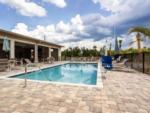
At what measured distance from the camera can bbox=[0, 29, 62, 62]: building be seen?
13.6m

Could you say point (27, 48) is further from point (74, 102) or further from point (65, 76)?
point (74, 102)

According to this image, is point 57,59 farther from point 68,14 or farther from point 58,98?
point 58,98

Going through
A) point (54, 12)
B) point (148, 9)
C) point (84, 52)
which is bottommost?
point (84, 52)

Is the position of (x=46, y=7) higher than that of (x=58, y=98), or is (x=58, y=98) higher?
(x=46, y=7)

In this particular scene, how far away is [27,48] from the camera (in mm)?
25016

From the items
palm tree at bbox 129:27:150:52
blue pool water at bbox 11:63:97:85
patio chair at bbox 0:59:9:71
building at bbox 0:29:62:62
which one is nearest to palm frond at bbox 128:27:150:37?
palm tree at bbox 129:27:150:52

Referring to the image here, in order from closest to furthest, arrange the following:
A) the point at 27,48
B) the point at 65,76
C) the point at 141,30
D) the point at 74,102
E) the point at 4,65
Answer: the point at 74,102, the point at 4,65, the point at 65,76, the point at 141,30, the point at 27,48

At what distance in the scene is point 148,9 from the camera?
36.9 feet

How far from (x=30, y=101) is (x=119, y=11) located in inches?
537

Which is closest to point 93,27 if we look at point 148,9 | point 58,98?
point 148,9

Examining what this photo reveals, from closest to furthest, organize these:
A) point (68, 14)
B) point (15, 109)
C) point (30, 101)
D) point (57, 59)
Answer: point (15, 109) → point (30, 101) → point (68, 14) → point (57, 59)

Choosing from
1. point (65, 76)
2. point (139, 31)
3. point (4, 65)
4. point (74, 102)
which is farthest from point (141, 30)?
point (74, 102)

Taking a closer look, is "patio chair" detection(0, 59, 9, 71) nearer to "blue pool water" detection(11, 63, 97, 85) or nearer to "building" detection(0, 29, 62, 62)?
"blue pool water" detection(11, 63, 97, 85)

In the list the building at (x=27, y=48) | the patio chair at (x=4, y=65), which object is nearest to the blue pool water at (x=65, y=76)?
the patio chair at (x=4, y=65)
